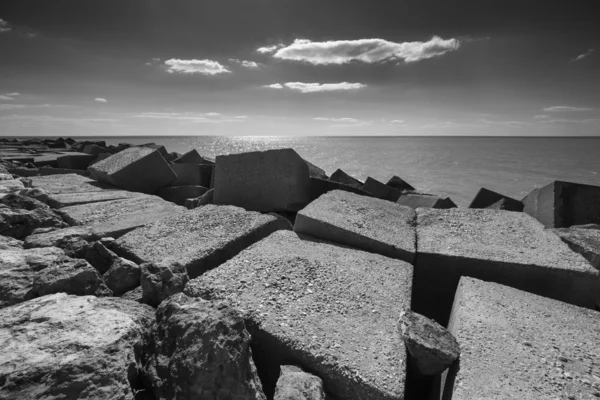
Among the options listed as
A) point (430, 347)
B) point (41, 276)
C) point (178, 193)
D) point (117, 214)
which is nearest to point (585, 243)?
point (430, 347)

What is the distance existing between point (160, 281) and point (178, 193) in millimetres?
3290

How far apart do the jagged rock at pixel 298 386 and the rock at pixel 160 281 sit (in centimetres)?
78

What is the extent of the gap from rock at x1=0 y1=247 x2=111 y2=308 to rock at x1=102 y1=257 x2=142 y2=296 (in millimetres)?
129

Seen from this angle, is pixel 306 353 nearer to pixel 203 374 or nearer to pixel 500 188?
pixel 203 374

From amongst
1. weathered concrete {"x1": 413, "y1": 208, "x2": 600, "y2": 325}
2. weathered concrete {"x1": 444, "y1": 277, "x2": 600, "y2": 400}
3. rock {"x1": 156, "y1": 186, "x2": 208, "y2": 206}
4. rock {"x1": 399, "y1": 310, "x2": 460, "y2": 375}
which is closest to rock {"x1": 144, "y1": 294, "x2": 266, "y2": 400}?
rock {"x1": 399, "y1": 310, "x2": 460, "y2": 375}

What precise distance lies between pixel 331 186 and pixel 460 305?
2605 mm

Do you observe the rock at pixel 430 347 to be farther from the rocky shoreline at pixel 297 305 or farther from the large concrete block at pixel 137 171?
the large concrete block at pixel 137 171

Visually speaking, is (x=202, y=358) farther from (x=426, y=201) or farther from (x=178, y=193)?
(x=426, y=201)

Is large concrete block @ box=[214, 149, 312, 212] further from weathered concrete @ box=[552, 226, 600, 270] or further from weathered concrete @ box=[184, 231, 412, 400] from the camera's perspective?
weathered concrete @ box=[552, 226, 600, 270]

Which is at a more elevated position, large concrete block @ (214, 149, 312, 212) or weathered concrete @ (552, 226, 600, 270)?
large concrete block @ (214, 149, 312, 212)

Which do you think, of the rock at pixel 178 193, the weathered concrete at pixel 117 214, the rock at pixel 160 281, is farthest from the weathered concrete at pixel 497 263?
the rock at pixel 178 193

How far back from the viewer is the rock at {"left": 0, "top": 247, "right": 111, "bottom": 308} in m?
1.36

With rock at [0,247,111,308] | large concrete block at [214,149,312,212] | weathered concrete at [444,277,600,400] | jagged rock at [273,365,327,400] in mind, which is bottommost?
weathered concrete at [444,277,600,400]

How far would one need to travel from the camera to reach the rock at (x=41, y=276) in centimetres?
136
